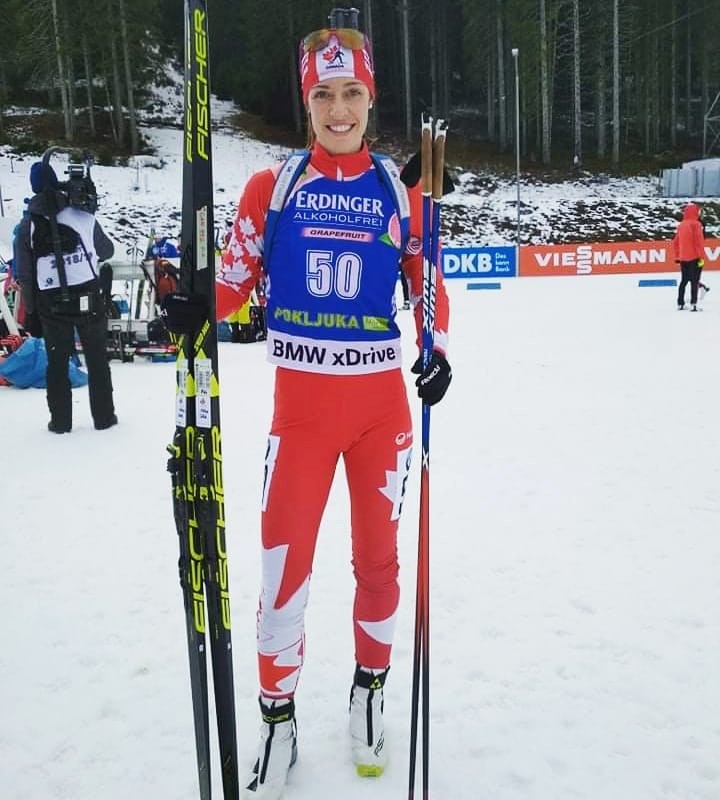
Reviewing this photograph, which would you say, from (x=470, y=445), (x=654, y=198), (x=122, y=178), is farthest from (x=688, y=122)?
(x=470, y=445)

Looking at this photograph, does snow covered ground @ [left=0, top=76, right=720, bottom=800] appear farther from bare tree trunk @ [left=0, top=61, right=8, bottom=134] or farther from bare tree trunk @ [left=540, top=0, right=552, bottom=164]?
bare tree trunk @ [left=540, top=0, right=552, bottom=164]

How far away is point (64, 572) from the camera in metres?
3.85

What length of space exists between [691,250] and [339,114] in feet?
42.3

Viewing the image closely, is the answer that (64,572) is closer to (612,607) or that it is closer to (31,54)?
(612,607)

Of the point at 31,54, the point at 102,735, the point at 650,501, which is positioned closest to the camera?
the point at 102,735

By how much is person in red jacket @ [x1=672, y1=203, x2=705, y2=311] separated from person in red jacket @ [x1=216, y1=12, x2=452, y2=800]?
12686 millimetres

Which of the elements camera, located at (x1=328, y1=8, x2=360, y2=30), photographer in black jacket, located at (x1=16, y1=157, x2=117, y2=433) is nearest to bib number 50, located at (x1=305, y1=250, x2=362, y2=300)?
camera, located at (x1=328, y1=8, x2=360, y2=30)

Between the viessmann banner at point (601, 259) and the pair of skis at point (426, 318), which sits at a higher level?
the viessmann banner at point (601, 259)

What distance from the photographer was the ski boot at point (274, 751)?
2291 millimetres

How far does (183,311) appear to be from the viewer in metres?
1.98

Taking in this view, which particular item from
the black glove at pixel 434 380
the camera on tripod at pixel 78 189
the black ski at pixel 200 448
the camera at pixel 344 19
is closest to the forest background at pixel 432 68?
the camera on tripod at pixel 78 189

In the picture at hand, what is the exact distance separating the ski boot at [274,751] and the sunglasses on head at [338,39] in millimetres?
2135

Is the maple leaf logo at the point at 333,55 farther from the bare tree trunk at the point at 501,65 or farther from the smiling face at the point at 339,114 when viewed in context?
the bare tree trunk at the point at 501,65

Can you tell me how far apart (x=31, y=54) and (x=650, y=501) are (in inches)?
1476
